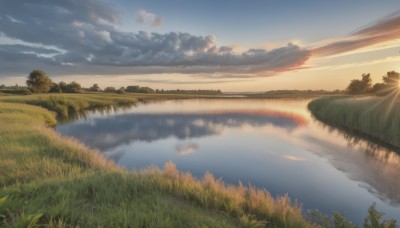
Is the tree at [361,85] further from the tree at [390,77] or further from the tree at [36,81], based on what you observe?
the tree at [36,81]

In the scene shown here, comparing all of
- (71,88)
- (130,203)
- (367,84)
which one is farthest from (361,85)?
(71,88)

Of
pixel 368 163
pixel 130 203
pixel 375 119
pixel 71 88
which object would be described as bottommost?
pixel 368 163

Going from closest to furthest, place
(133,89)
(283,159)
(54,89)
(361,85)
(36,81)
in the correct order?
(283,159), (361,85), (36,81), (54,89), (133,89)

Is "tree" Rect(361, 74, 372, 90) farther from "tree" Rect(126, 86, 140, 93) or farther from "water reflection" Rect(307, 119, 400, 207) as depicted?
"tree" Rect(126, 86, 140, 93)

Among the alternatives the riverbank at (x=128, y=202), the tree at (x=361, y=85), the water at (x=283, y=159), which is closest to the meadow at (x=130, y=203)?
the riverbank at (x=128, y=202)

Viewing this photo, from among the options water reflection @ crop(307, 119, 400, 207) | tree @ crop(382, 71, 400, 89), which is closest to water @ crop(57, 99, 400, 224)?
water reflection @ crop(307, 119, 400, 207)

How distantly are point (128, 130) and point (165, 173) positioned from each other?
1960cm

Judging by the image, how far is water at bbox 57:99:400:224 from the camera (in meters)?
10.0

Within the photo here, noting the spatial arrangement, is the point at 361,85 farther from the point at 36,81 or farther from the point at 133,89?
the point at 133,89

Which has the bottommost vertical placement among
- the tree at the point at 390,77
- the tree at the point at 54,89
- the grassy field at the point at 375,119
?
the grassy field at the point at 375,119

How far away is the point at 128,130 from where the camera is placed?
25.8 meters

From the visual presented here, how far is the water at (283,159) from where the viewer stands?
10000 mm

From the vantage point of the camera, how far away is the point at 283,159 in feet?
50.3

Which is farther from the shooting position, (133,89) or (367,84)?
(133,89)
